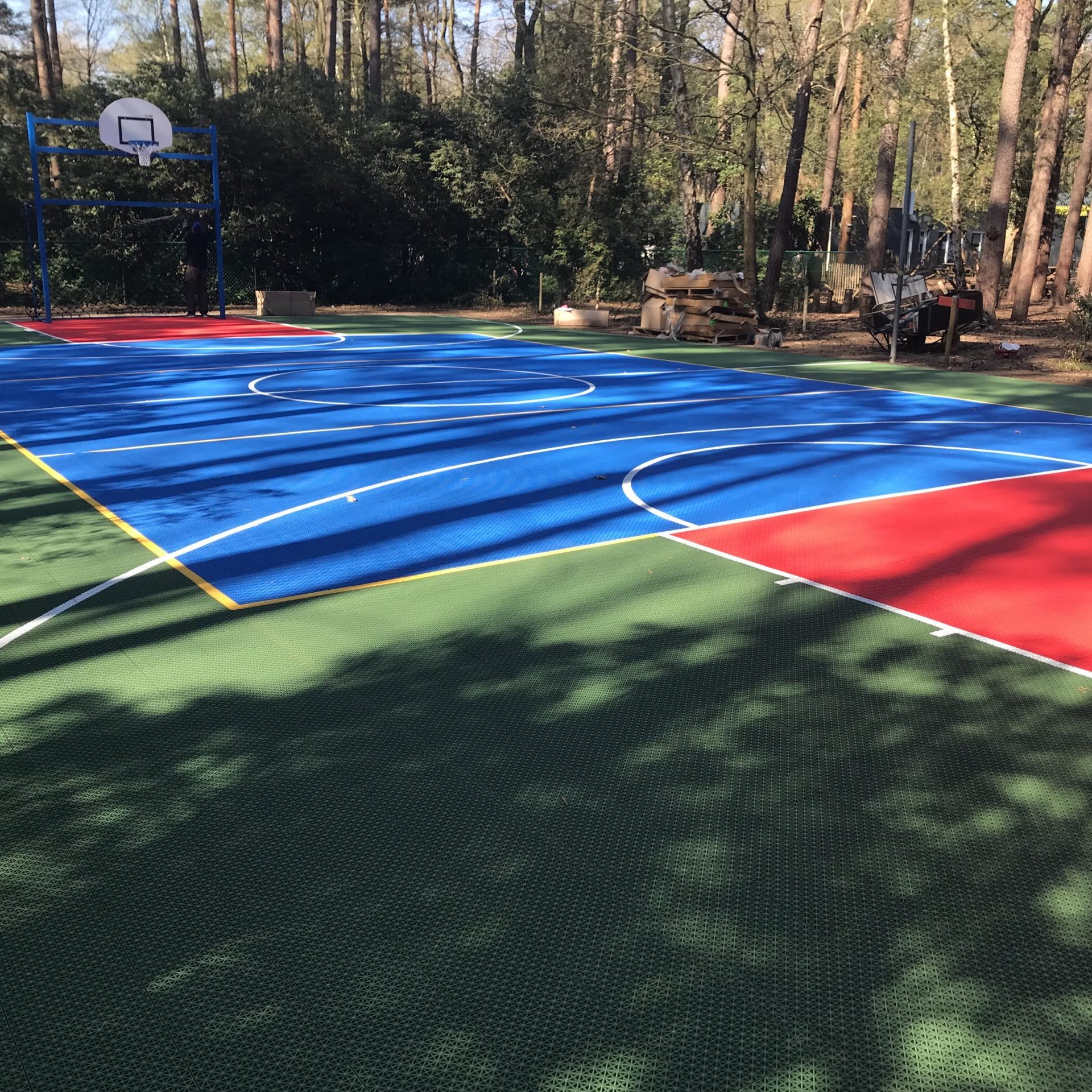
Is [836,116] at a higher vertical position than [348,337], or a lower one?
higher

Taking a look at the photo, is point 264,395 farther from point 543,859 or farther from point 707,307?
point 707,307

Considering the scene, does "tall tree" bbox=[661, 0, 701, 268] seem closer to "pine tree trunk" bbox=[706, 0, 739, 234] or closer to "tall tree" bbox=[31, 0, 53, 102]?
"pine tree trunk" bbox=[706, 0, 739, 234]

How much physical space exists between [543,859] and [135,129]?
2449 centimetres

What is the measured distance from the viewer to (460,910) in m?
3.19

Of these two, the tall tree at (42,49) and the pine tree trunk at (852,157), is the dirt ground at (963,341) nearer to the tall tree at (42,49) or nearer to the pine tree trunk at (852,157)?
the tall tree at (42,49)

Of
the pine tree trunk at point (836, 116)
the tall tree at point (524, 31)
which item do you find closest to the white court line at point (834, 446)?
the pine tree trunk at point (836, 116)

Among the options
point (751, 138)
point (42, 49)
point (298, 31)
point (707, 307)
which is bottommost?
point (707, 307)

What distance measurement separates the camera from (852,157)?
47375mm

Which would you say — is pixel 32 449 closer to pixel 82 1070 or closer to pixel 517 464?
pixel 517 464

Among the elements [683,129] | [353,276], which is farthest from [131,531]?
[353,276]

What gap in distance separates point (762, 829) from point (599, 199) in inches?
1186

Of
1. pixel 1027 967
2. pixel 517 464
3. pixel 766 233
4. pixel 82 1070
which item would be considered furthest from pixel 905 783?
→ pixel 766 233

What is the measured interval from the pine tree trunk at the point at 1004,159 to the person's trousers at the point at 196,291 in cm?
1699

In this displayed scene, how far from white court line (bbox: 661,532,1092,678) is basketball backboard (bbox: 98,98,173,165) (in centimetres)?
2093
